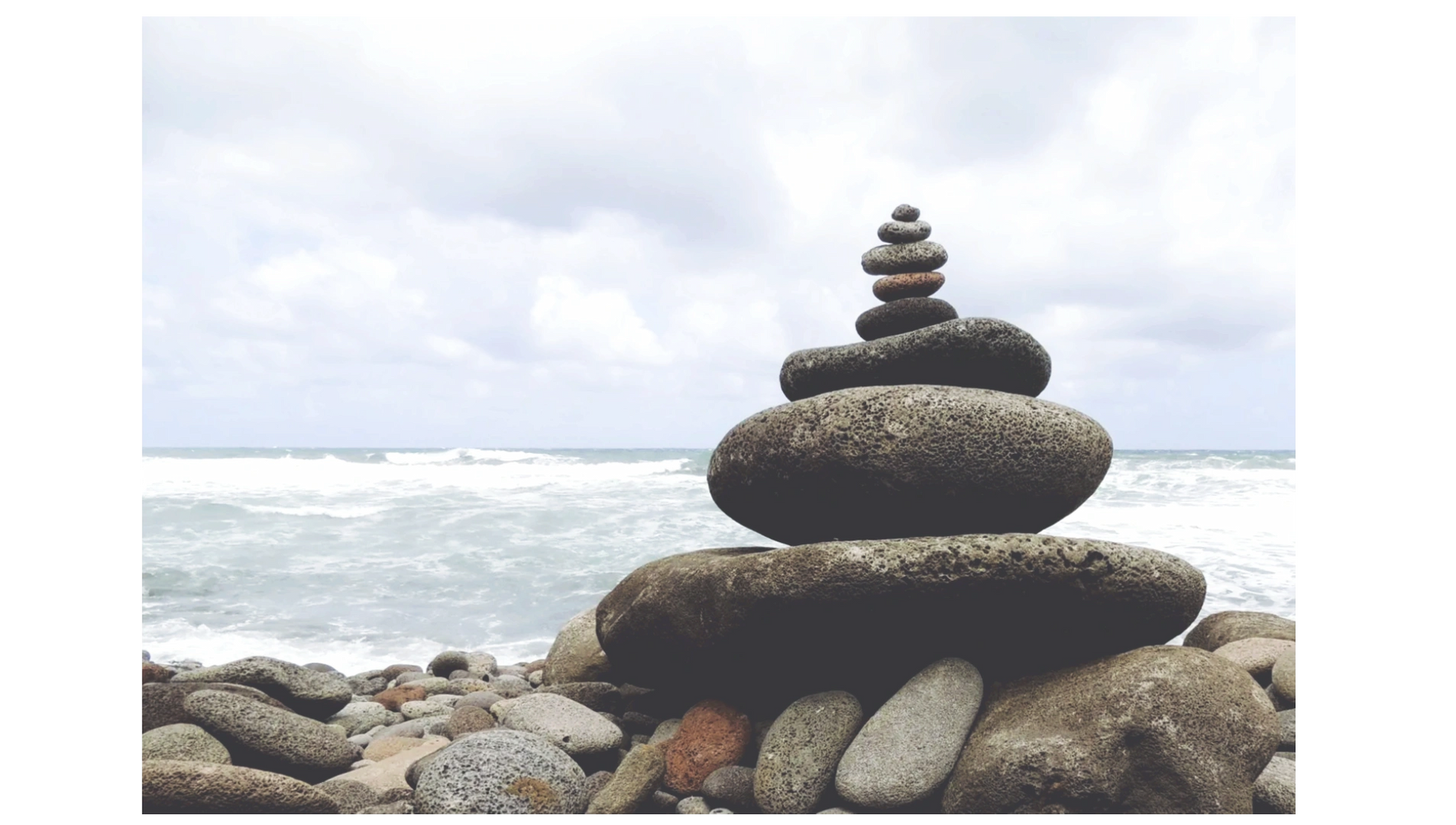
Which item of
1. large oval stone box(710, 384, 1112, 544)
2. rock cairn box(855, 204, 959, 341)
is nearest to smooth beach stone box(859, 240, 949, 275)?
rock cairn box(855, 204, 959, 341)

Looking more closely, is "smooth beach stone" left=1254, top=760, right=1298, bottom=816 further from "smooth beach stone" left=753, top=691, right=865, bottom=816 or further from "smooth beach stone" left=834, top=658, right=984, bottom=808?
"smooth beach stone" left=753, top=691, right=865, bottom=816

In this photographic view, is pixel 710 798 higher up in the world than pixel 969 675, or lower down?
lower down

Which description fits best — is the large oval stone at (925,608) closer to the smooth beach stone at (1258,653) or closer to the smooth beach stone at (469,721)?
the smooth beach stone at (469,721)

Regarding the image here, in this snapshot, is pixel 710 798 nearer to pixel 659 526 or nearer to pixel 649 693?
pixel 649 693

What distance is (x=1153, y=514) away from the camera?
63.4ft

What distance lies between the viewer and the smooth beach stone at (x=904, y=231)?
5430 mm

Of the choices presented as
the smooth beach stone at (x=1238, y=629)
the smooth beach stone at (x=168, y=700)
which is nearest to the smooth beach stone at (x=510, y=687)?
the smooth beach stone at (x=168, y=700)

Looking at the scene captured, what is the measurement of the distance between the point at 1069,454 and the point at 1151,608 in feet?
3.01

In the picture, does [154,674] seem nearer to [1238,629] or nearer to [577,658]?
[577,658]

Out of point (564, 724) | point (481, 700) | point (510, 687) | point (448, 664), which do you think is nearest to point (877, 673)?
point (564, 724)

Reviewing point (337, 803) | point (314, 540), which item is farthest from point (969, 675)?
point (314, 540)

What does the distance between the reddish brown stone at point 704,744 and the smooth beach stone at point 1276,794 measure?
2.48 metres

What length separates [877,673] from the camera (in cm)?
438

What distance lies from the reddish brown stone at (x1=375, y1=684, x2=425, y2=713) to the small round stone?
5312 millimetres
